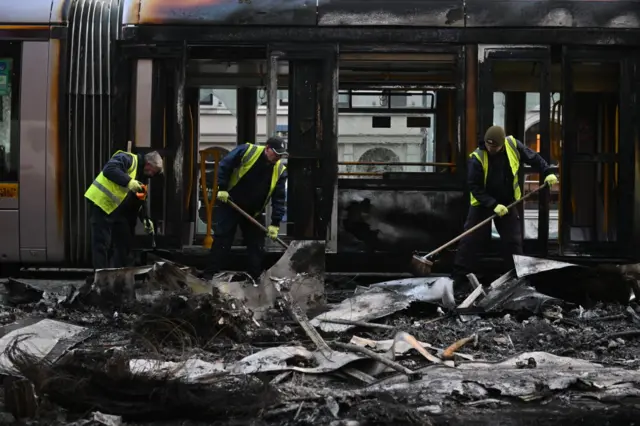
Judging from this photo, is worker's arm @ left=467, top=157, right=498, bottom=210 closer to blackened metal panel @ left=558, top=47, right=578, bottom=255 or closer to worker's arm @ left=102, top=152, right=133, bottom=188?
blackened metal panel @ left=558, top=47, right=578, bottom=255

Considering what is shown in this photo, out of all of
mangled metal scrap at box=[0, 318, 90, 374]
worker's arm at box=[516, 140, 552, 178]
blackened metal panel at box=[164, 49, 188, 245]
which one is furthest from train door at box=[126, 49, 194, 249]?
worker's arm at box=[516, 140, 552, 178]

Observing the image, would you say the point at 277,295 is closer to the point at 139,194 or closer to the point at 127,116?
the point at 139,194

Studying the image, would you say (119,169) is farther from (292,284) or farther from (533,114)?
(533,114)

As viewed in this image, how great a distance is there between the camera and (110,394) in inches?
150

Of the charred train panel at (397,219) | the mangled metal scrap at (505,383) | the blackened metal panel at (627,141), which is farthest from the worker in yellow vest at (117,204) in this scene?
the blackened metal panel at (627,141)

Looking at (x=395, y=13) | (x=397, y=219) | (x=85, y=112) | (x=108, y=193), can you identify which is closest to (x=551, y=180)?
(x=397, y=219)

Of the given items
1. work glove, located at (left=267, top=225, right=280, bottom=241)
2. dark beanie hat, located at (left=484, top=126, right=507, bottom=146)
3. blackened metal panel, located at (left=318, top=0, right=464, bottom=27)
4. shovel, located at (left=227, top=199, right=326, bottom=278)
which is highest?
blackened metal panel, located at (left=318, top=0, right=464, bottom=27)

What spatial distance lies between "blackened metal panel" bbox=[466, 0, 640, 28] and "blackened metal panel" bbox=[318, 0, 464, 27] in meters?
0.17

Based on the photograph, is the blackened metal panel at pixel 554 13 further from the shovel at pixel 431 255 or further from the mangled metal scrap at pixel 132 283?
the mangled metal scrap at pixel 132 283

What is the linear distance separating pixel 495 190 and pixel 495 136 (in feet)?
2.02

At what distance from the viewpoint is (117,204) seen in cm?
741

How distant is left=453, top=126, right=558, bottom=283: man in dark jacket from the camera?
746cm

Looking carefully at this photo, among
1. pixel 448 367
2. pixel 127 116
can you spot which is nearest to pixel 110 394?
pixel 448 367

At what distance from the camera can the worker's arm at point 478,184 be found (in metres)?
7.41
